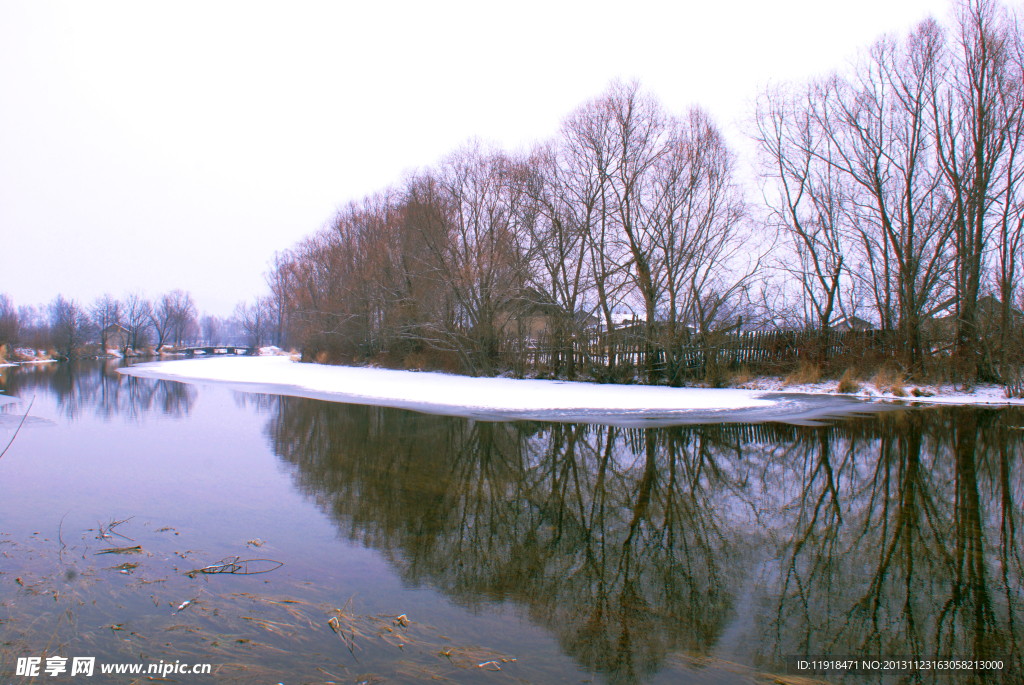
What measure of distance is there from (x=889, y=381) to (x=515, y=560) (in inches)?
783

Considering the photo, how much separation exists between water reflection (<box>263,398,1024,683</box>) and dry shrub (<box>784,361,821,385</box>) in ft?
35.8

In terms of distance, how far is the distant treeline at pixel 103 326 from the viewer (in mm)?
70312

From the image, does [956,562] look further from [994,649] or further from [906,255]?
[906,255]

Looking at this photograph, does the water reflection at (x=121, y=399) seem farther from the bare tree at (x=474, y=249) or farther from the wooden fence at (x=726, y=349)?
the wooden fence at (x=726, y=349)

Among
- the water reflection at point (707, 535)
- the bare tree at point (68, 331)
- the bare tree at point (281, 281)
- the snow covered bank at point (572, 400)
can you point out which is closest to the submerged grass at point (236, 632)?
the water reflection at point (707, 535)

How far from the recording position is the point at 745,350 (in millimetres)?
22484

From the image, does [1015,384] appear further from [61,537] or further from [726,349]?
[61,537]

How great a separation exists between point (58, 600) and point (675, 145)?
2437cm

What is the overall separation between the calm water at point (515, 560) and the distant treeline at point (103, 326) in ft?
199

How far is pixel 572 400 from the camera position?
56.4 ft

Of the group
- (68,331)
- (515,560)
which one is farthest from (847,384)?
(68,331)

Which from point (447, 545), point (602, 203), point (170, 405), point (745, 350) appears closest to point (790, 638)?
point (447, 545)

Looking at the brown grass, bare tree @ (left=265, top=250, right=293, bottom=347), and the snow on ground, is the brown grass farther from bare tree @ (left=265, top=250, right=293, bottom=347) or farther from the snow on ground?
bare tree @ (left=265, top=250, right=293, bottom=347)

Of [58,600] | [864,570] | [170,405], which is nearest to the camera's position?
[58,600]
